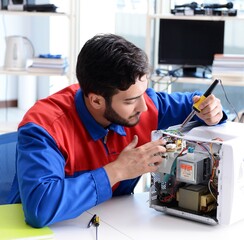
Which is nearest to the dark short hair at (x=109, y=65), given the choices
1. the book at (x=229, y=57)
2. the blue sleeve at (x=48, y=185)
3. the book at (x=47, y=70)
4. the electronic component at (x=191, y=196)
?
the blue sleeve at (x=48, y=185)

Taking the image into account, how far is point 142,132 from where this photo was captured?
193cm

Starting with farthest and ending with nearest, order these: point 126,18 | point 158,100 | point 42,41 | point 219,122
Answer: point 42,41
point 126,18
point 158,100
point 219,122

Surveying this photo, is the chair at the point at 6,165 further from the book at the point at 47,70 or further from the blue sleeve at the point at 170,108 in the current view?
the book at the point at 47,70

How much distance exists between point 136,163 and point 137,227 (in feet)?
0.60

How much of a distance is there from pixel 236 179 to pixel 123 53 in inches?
20.2

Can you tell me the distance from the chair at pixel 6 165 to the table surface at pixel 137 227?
0.38 metres

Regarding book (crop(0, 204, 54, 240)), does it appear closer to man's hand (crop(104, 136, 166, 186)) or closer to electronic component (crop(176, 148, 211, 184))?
man's hand (crop(104, 136, 166, 186))

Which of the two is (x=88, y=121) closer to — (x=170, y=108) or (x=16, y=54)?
(x=170, y=108)

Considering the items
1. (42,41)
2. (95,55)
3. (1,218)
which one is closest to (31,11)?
(42,41)

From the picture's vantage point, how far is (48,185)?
1.49 m

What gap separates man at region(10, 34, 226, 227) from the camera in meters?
1.51

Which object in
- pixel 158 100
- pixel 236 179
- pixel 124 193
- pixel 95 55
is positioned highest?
pixel 95 55

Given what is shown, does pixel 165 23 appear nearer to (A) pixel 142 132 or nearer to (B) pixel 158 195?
(A) pixel 142 132

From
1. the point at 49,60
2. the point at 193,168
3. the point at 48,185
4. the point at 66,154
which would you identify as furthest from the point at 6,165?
the point at 49,60
